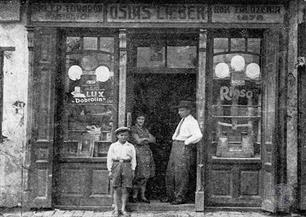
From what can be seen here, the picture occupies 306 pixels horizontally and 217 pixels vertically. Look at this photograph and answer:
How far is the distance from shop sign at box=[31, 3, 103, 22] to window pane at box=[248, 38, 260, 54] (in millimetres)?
2753

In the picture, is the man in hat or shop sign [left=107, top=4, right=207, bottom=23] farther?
the man in hat

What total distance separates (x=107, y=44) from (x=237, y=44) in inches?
94.1

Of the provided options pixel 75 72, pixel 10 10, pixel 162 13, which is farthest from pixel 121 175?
pixel 10 10

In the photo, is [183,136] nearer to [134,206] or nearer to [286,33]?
[134,206]

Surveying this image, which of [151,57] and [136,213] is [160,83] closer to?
[151,57]

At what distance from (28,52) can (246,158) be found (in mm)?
4393

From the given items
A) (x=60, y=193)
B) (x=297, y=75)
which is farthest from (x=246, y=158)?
(x=60, y=193)

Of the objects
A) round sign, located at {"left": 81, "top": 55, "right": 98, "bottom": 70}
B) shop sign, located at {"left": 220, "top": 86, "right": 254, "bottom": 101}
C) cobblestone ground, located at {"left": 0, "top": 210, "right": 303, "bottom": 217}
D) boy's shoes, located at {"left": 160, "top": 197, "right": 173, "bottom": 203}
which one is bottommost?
cobblestone ground, located at {"left": 0, "top": 210, "right": 303, "bottom": 217}

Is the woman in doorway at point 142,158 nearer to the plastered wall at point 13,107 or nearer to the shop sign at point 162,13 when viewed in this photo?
the shop sign at point 162,13

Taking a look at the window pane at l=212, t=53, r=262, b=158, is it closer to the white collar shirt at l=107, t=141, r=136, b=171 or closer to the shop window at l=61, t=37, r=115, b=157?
the white collar shirt at l=107, t=141, r=136, b=171

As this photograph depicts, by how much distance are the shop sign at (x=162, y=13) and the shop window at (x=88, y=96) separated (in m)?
0.51

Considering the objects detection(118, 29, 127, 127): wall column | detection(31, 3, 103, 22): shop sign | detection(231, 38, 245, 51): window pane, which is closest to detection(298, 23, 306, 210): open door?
detection(231, 38, 245, 51): window pane

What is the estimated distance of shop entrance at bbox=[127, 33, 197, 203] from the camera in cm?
1111

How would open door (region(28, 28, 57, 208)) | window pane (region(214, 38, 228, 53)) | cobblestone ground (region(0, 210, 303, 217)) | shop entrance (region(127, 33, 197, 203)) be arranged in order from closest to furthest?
cobblestone ground (region(0, 210, 303, 217)) < open door (region(28, 28, 57, 208)) < window pane (region(214, 38, 228, 53)) < shop entrance (region(127, 33, 197, 203))
